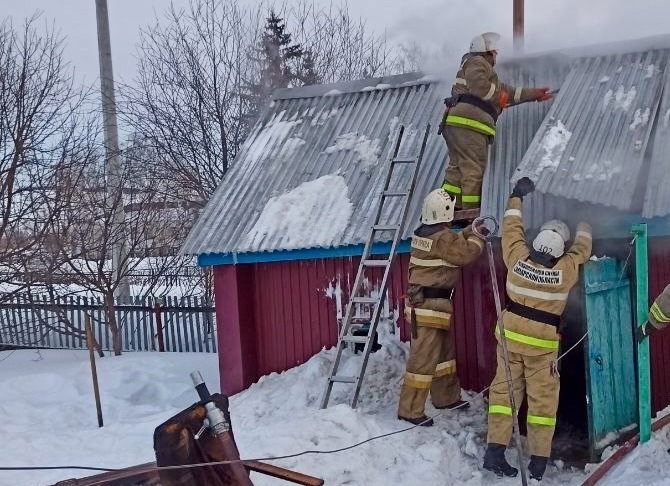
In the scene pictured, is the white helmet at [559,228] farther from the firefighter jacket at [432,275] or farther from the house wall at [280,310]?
the house wall at [280,310]

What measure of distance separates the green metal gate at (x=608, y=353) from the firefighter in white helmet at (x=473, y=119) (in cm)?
142

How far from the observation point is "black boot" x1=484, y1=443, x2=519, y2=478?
5574 millimetres

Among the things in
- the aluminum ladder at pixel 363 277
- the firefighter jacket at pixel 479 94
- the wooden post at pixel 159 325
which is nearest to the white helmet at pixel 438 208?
the aluminum ladder at pixel 363 277

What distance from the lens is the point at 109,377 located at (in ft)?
33.4

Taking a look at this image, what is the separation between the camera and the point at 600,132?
254 inches

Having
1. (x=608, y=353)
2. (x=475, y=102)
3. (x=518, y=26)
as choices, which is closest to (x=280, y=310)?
(x=475, y=102)

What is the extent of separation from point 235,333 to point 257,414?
1.31 meters

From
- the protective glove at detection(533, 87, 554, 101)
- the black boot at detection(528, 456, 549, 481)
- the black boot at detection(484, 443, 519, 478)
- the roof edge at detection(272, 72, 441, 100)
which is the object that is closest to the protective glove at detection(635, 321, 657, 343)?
the black boot at detection(528, 456, 549, 481)

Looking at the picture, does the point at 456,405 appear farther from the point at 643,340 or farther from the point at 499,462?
the point at 643,340

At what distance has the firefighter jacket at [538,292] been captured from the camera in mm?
5482

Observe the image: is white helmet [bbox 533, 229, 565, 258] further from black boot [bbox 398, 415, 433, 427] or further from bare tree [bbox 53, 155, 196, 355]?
bare tree [bbox 53, 155, 196, 355]

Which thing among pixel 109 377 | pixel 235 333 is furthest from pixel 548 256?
pixel 109 377

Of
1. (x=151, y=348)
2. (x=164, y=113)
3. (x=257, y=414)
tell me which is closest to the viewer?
(x=257, y=414)

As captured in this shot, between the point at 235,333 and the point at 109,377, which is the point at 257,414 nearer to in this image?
the point at 235,333
